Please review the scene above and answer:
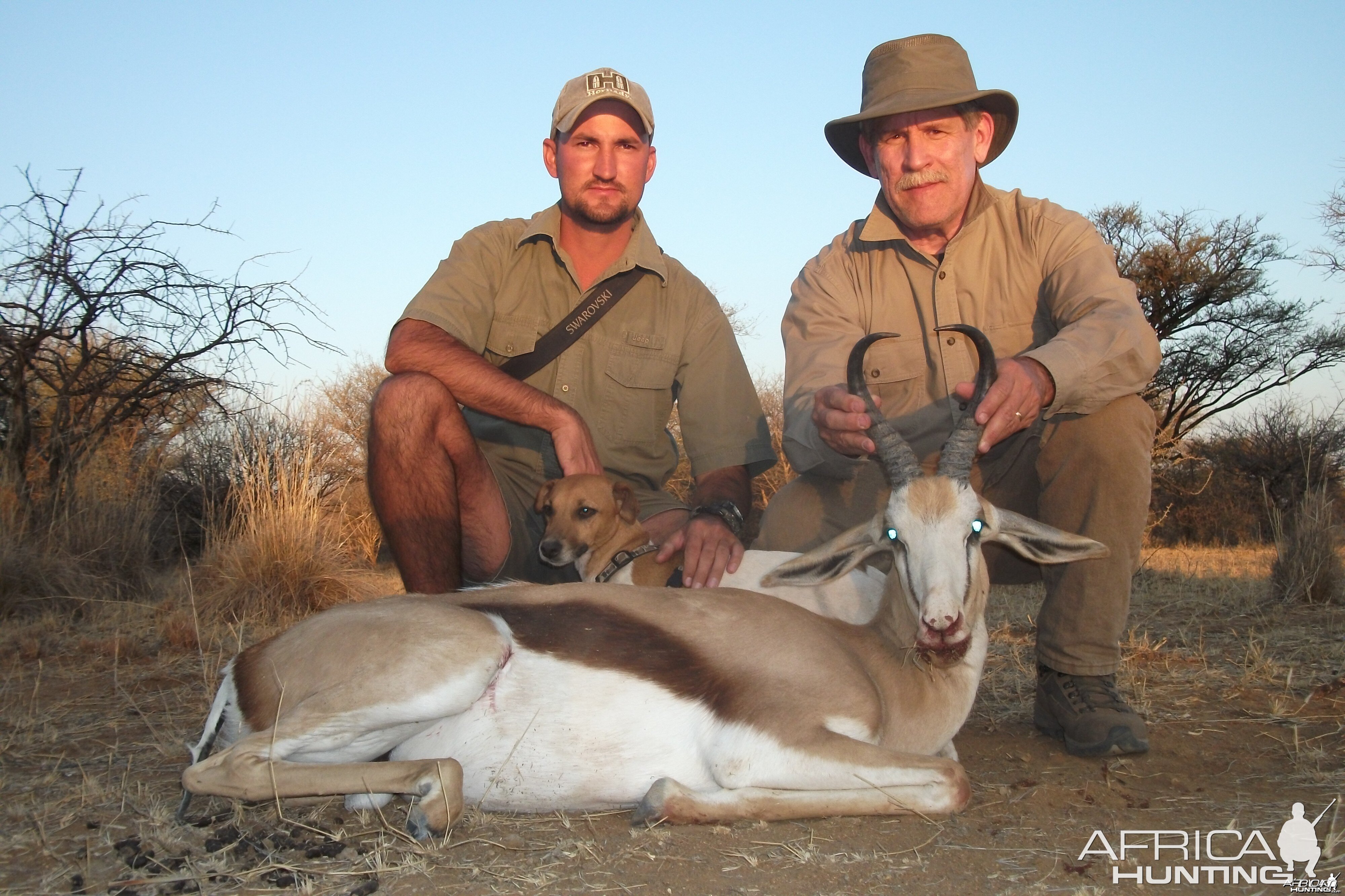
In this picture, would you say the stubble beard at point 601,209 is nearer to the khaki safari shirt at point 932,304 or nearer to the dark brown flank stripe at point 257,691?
the khaki safari shirt at point 932,304

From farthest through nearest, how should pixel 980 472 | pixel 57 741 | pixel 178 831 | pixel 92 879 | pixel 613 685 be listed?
pixel 980 472 → pixel 57 741 → pixel 613 685 → pixel 178 831 → pixel 92 879

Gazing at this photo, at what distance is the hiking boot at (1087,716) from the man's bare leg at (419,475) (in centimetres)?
268

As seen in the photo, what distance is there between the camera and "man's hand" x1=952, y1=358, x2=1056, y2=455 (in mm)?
3658

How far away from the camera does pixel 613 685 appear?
3.15 meters

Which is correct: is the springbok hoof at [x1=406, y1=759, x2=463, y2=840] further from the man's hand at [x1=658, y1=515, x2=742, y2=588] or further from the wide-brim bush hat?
the wide-brim bush hat

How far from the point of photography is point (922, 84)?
4.93 m

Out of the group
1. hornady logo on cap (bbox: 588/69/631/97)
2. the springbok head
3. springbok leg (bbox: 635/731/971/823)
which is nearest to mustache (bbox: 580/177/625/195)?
hornady logo on cap (bbox: 588/69/631/97)

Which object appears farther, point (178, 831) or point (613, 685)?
point (613, 685)

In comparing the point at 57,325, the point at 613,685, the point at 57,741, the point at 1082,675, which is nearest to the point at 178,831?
the point at 613,685

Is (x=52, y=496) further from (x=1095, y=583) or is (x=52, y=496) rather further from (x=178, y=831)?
(x=1095, y=583)

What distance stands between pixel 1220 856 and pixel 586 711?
5.64 ft

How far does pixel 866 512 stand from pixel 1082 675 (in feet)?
4.29

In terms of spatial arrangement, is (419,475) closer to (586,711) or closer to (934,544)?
(586,711)

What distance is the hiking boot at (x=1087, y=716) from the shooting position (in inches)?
149
